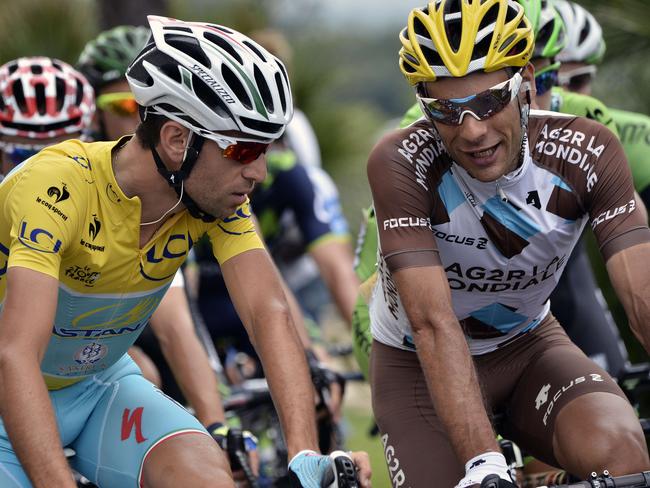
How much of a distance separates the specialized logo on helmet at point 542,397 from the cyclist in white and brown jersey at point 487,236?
0.06ft

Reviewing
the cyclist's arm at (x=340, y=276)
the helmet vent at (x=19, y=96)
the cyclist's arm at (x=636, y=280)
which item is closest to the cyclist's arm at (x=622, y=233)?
the cyclist's arm at (x=636, y=280)

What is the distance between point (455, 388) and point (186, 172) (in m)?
1.24

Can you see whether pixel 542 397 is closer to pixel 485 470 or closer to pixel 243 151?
pixel 485 470

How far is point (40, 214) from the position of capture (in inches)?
165

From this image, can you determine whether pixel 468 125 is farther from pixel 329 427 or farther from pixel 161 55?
→ pixel 329 427

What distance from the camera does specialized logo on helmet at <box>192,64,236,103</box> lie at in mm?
4443

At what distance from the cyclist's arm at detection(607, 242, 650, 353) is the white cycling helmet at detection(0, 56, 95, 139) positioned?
11.9ft

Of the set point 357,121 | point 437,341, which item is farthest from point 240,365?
point 357,121

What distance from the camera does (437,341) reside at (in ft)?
14.4

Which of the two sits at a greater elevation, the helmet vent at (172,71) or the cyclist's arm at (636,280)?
the helmet vent at (172,71)

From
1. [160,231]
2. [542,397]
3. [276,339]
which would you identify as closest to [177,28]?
[160,231]

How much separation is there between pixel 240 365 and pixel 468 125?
409cm

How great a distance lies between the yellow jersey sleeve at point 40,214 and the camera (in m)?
4.09

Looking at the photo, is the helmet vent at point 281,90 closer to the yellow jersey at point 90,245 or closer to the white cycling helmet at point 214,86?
the white cycling helmet at point 214,86
